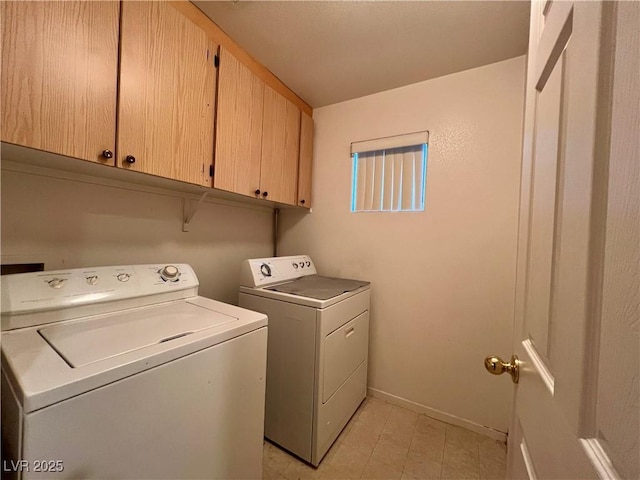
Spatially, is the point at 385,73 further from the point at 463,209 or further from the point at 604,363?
the point at 604,363

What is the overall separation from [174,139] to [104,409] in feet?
3.50

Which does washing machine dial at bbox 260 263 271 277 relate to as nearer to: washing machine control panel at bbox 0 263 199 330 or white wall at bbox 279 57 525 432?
washing machine control panel at bbox 0 263 199 330

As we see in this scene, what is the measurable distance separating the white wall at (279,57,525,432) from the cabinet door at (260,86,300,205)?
1.23 ft

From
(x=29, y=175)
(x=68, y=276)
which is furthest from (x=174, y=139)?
(x=68, y=276)

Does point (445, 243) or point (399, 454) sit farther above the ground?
point (445, 243)

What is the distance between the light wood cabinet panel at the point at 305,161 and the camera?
2117mm

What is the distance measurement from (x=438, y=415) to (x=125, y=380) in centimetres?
200

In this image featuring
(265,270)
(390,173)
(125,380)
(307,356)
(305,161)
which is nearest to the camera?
(125,380)

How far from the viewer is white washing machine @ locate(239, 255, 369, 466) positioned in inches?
55.2

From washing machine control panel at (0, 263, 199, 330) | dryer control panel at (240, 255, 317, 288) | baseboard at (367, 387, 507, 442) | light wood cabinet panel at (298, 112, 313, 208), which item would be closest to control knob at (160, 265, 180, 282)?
washing machine control panel at (0, 263, 199, 330)

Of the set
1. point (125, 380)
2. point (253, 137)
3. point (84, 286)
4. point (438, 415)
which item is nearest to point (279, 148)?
point (253, 137)

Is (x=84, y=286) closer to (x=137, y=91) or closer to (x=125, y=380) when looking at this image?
(x=125, y=380)

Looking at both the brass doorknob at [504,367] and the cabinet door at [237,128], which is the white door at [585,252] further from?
the cabinet door at [237,128]

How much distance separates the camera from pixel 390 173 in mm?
2018
